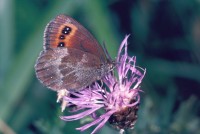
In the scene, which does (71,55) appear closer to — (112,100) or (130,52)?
(112,100)

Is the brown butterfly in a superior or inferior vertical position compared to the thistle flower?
superior

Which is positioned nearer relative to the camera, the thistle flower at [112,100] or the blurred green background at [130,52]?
the thistle flower at [112,100]

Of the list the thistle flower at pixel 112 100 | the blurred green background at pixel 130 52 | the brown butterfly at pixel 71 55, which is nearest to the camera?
the thistle flower at pixel 112 100

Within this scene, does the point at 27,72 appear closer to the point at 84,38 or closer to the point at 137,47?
the point at 84,38

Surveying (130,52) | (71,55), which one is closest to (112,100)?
(71,55)

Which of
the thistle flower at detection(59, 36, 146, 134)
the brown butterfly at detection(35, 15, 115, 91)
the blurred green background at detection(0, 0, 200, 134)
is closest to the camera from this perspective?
the thistle flower at detection(59, 36, 146, 134)

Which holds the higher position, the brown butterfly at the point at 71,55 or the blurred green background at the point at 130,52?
the brown butterfly at the point at 71,55
